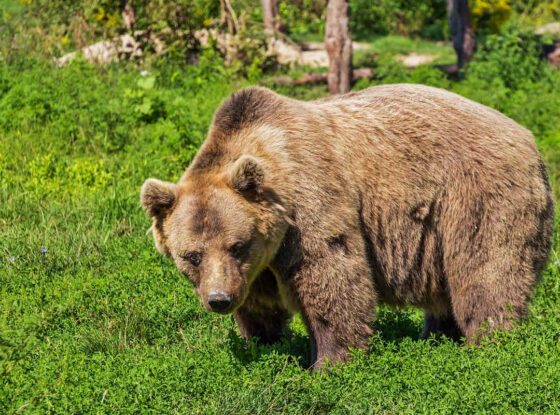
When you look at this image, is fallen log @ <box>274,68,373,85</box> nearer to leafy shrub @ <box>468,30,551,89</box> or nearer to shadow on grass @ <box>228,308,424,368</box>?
leafy shrub @ <box>468,30,551,89</box>

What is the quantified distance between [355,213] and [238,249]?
0.87 metres

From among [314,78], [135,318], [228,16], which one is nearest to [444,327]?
[135,318]

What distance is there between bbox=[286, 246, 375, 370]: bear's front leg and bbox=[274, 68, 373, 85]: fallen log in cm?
790

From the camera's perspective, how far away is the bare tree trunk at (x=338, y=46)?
1185cm

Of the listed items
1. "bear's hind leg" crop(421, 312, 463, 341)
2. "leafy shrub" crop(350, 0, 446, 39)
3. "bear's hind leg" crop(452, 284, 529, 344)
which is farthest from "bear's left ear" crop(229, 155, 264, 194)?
"leafy shrub" crop(350, 0, 446, 39)

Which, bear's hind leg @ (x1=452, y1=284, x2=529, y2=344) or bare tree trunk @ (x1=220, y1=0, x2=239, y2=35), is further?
bare tree trunk @ (x1=220, y1=0, x2=239, y2=35)

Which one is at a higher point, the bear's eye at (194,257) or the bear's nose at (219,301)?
the bear's eye at (194,257)

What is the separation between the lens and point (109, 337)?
5480 mm

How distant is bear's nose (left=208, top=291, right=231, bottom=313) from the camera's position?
4.52 metres

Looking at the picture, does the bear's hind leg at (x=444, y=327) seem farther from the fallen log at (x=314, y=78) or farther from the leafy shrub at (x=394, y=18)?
the leafy shrub at (x=394, y=18)

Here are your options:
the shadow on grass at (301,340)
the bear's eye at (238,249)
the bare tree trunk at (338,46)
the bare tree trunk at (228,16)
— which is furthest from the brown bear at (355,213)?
the bare tree trunk at (228,16)

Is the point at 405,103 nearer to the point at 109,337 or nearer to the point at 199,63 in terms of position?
the point at 109,337

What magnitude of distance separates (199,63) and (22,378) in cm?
794

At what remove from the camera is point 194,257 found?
4699 millimetres
